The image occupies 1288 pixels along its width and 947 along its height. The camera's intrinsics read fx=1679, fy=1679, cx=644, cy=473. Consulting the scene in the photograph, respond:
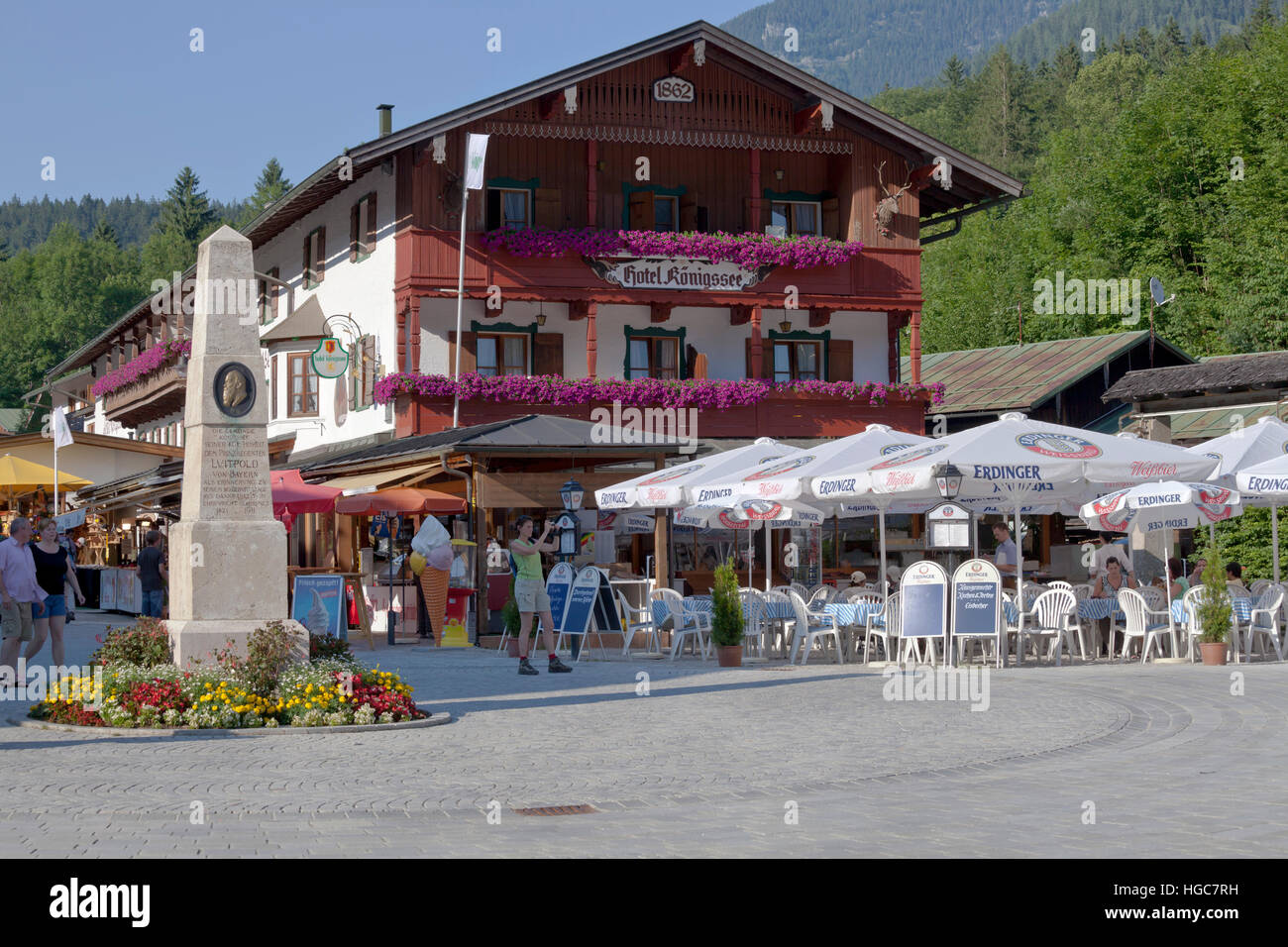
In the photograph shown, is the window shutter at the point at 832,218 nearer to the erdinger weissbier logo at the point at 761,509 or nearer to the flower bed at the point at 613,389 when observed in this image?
the flower bed at the point at 613,389

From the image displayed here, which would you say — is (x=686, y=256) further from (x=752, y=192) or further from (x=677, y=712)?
(x=677, y=712)

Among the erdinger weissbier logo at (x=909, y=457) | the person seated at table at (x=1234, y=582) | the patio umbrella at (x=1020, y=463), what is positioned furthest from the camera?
the person seated at table at (x=1234, y=582)

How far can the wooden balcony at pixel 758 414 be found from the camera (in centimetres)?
3322

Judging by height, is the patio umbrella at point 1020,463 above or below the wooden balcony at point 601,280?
below

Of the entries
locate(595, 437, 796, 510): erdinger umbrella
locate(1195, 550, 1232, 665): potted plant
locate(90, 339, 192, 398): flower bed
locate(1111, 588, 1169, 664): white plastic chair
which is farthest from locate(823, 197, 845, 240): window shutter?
locate(1195, 550, 1232, 665): potted plant

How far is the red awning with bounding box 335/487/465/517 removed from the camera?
25422mm

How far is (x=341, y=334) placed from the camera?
3747cm

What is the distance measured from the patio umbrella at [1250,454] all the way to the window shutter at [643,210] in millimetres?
15832

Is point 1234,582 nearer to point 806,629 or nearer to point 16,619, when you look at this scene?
point 806,629

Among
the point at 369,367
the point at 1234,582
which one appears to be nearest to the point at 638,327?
the point at 369,367

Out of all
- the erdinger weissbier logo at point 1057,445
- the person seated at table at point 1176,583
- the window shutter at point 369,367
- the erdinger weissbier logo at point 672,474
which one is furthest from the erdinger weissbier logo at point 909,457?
the window shutter at point 369,367

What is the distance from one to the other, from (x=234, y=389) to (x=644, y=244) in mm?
20245

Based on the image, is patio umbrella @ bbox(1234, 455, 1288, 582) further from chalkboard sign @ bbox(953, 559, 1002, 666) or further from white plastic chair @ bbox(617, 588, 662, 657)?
white plastic chair @ bbox(617, 588, 662, 657)

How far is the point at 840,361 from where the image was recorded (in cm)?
3669
